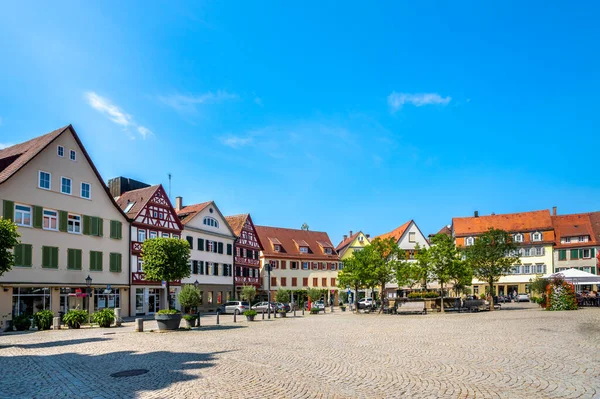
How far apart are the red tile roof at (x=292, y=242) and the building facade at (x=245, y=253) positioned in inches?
148

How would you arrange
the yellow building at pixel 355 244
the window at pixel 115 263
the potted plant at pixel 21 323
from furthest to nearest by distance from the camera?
the yellow building at pixel 355 244, the window at pixel 115 263, the potted plant at pixel 21 323

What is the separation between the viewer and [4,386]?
10.8 meters

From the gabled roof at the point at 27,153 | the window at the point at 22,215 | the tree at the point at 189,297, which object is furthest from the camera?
the gabled roof at the point at 27,153

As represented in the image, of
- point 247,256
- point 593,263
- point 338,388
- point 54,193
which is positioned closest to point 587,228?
point 593,263

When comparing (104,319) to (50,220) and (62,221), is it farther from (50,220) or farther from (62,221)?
(62,221)

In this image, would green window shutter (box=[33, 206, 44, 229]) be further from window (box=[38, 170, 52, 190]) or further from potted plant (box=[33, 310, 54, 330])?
potted plant (box=[33, 310, 54, 330])

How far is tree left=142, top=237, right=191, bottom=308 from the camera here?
27.0 metres

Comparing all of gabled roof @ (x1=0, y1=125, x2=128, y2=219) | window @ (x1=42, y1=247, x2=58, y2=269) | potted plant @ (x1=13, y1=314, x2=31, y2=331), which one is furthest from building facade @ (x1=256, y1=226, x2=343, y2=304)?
potted plant @ (x1=13, y1=314, x2=31, y2=331)

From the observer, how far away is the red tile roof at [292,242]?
69.9m

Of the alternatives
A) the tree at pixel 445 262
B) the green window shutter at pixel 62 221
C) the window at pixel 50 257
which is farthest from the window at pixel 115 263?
the tree at pixel 445 262

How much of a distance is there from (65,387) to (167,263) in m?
16.8

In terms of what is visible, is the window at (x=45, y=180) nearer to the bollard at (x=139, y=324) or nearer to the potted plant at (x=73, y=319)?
the potted plant at (x=73, y=319)

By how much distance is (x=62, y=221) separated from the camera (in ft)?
119

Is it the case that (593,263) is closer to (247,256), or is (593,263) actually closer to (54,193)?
(247,256)
